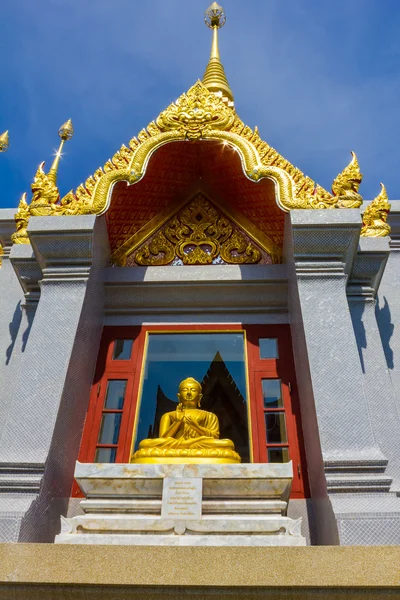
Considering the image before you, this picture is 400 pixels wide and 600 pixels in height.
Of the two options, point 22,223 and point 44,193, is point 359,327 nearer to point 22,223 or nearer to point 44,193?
point 44,193

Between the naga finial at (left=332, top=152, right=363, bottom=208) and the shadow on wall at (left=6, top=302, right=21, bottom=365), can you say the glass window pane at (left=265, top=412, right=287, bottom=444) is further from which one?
the shadow on wall at (left=6, top=302, right=21, bottom=365)

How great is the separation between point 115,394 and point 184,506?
71.0 inches

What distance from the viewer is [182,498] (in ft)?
11.3

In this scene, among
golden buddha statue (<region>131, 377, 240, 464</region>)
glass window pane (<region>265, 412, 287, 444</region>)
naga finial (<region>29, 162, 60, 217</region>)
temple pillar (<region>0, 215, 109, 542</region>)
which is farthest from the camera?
naga finial (<region>29, 162, 60, 217</region>)

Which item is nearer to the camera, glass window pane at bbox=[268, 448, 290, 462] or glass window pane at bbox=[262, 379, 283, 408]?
glass window pane at bbox=[268, 448, 290, 462]

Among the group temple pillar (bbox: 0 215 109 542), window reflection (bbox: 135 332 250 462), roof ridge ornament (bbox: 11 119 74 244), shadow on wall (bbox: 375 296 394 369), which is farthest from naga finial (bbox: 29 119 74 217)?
shadow on wall (bbox: 375 296 394 369)

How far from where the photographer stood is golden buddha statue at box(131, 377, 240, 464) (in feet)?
13.0

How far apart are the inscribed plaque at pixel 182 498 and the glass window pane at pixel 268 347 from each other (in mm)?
1896

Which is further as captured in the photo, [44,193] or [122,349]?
[122,349]

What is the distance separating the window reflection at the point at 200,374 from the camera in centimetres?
508

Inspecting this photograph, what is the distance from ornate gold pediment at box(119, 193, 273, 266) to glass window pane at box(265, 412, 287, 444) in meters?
1.72

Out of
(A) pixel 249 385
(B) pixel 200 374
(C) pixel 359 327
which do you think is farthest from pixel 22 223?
(C) pixel 359 327

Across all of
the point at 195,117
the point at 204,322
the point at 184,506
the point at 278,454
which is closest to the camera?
the point at 184,506

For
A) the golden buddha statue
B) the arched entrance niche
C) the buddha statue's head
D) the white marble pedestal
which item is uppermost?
the arched entrance niche
